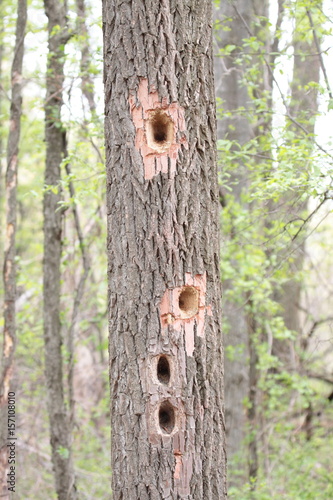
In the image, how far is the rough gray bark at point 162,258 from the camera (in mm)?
2916

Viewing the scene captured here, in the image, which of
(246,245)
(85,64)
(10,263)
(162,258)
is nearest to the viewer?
(162,258)

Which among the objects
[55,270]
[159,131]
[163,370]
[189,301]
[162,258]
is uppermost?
[159,131]

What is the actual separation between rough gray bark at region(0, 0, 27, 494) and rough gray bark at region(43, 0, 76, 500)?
34 cm

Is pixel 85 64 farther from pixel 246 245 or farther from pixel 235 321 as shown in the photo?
pixel 235 321

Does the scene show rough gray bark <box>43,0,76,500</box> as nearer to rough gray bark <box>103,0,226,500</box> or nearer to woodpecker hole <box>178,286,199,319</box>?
rough gray bark <box>103,0,226,500</box>

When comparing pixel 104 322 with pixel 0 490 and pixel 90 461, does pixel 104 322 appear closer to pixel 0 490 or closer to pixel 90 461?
pixel 90 461

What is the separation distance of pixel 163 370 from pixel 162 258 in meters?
0.62

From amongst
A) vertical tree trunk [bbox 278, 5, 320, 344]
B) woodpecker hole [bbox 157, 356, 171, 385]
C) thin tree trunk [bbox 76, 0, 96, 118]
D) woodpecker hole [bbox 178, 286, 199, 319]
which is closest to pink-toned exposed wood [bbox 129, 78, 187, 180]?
woodpecker hole [bbox 178, 286, 199, 319]

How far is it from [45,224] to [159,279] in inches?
143

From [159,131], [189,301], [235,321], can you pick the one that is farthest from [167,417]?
[235,321]

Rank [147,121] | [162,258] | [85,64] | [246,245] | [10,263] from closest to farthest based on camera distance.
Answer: [162,258] < [147,121] < [10,263] < [85,64] < [246,245]

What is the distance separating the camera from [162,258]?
2936 millimetres

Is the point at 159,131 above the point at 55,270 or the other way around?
above

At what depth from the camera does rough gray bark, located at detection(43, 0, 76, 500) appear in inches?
237
